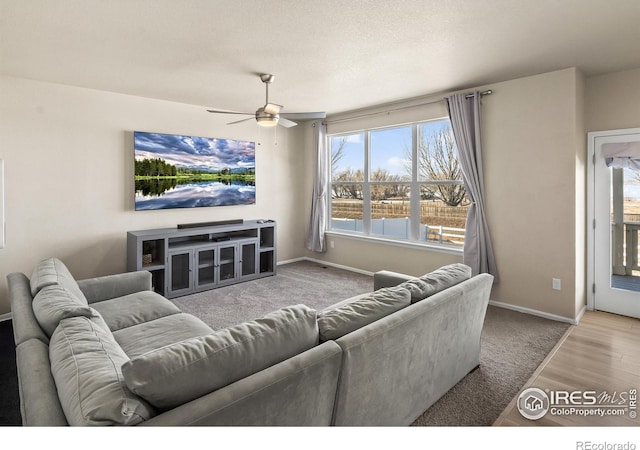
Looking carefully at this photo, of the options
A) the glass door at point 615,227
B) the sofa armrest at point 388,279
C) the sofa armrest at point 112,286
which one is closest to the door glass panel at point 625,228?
the glass door at point 615,227

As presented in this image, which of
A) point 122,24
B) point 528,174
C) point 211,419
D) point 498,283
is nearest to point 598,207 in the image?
point 528,174

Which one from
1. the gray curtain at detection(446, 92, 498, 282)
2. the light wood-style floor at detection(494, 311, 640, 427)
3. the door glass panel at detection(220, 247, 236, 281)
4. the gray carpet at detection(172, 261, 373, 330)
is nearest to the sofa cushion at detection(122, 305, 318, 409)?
the light wood-style floor at detection(494, 311, 640, 427)

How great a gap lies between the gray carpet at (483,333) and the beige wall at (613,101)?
2082mm

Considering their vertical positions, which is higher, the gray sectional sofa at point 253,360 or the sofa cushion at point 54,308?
the sofa cushion at point 54,308

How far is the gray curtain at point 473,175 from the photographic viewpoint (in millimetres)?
4051

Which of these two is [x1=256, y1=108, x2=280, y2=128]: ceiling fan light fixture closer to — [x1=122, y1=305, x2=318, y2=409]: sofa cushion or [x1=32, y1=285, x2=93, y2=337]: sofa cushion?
[x1=32, y1=285, x2=93, y2=337]: sofa cushion

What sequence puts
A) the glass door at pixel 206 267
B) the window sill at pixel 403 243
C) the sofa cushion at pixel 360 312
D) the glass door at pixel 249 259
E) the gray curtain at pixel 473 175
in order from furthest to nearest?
the glass door at pixel 249 259, the glass door at pixel 206 267, the window sill at pixel 403 243, the gray curtain at pixel 473 175, the sofa cushion at pixel 360 312

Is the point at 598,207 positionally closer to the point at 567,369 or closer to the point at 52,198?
the point at 567,369

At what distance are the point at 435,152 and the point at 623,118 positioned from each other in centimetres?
188

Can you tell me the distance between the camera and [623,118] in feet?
11.6

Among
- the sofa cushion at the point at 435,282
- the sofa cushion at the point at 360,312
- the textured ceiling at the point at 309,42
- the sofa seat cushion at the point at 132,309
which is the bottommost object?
the sofa seat cushion at the point at 132,309

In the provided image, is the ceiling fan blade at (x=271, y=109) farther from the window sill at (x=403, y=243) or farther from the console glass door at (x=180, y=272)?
the window sill at (x=403, y=243)

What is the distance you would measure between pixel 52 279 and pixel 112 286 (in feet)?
2.27
